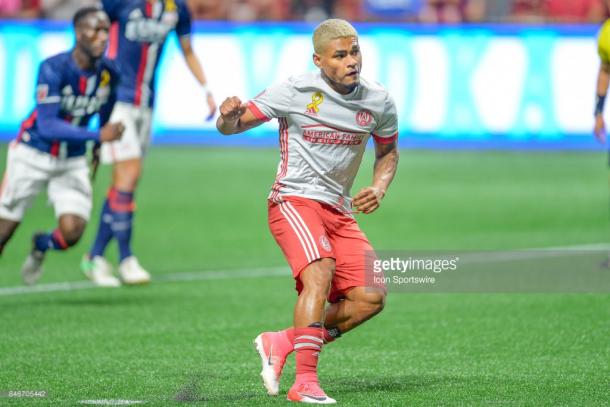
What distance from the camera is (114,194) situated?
38.4ft

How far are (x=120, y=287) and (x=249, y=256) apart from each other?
211cm

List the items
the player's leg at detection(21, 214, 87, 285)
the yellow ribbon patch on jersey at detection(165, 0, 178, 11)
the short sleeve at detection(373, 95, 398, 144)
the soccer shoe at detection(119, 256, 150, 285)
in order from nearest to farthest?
the short sleeve at detection(373, 95, 398, 144), the player's leg at detection(21, 214, 87, 285), the soccer shoe at detection(119, 256, 150, 285), the yellow ribbon patch on jersey at detection(165, 0, 178, 11)

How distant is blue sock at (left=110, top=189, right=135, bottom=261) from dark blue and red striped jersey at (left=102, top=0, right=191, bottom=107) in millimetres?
874

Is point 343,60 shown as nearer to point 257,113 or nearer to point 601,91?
point 257,113

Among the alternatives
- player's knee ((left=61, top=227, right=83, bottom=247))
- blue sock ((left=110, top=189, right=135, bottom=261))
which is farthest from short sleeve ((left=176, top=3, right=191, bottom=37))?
player's knee ((left=61, top=227, right=83, bottom=247))

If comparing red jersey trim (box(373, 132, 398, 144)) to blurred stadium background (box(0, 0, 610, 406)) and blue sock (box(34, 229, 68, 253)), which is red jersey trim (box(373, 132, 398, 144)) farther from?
blue sock (box(34, 229, 68, 253))

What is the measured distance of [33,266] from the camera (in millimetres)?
10922

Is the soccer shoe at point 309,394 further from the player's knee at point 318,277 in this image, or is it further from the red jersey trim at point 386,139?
the red jersey trim at point 386,139

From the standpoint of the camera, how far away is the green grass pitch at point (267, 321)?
723 centimetres

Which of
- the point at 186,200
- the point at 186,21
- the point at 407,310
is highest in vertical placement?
the point at 186,21

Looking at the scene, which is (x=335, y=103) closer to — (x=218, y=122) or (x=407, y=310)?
(x=218, y=122)

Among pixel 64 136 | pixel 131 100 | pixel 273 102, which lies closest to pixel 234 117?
pixel 273 102

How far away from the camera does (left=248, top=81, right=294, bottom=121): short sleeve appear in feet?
23.3

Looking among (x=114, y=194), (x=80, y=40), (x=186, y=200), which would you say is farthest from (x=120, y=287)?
(x=186, y=200)
